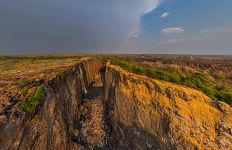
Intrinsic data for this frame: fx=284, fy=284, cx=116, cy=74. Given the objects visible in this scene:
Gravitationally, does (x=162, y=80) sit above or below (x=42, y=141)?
above

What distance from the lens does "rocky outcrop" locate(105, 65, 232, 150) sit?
55.1 feet

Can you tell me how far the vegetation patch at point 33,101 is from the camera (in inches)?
554

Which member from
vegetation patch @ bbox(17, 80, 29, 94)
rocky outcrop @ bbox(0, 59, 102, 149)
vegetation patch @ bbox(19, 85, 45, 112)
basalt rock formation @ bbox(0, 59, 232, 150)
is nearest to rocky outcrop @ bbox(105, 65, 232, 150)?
basalt rock formation @ bbox(0, 59, 232, 150)

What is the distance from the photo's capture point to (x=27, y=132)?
1366 centimetres

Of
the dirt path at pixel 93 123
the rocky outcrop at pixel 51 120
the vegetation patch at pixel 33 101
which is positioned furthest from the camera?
the dirt path at pixel 93 123

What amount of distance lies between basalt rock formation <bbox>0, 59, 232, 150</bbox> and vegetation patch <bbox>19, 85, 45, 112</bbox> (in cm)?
27

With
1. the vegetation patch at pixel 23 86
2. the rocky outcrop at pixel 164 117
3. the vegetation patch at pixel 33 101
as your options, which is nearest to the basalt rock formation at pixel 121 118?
the rocky outcrop at pixel 164 117

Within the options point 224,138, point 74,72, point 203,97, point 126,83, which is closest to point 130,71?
point 126,83

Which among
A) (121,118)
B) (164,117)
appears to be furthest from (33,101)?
(164,117)

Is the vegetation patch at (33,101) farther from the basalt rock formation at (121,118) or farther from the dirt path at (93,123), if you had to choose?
the dirt path at (93,123)

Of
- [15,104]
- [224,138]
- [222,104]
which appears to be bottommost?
[224,138]

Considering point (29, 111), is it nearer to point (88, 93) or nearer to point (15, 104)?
point (15, 104)

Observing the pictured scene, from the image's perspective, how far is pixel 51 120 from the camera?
16000 millimetres

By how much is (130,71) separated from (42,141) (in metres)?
9.98
